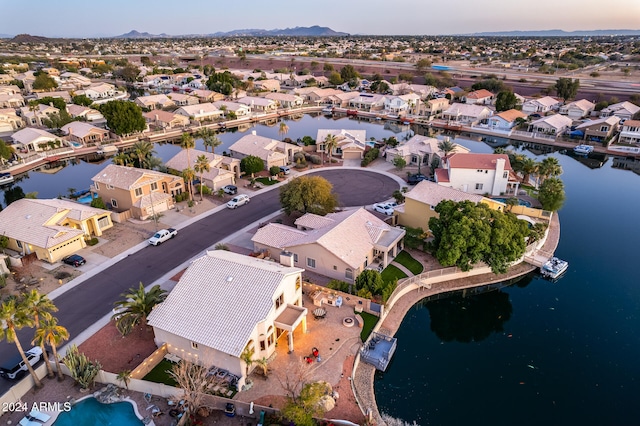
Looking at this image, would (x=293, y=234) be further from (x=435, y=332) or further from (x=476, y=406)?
(x=476, y=406)

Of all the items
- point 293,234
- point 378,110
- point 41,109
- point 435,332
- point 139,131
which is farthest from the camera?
point 378,110

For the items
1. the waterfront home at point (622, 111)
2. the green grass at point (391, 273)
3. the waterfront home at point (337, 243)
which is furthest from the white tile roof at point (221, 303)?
the waterfront home at point (622, 111)

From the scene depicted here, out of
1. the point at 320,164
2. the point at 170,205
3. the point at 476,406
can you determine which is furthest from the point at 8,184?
the point at 476,406

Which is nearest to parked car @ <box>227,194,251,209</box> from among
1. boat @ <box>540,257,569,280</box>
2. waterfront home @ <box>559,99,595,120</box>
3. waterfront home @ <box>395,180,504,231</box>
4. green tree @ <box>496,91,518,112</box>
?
waterfront home @ <box>395,180,504,231</box>

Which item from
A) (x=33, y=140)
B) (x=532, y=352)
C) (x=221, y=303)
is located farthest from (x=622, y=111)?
(x=33, y=140)

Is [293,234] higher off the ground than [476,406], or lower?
higher

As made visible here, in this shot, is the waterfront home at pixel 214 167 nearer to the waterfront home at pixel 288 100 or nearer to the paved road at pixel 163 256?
the paved road at pixel 163 256

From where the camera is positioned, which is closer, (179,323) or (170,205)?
(179,323)
